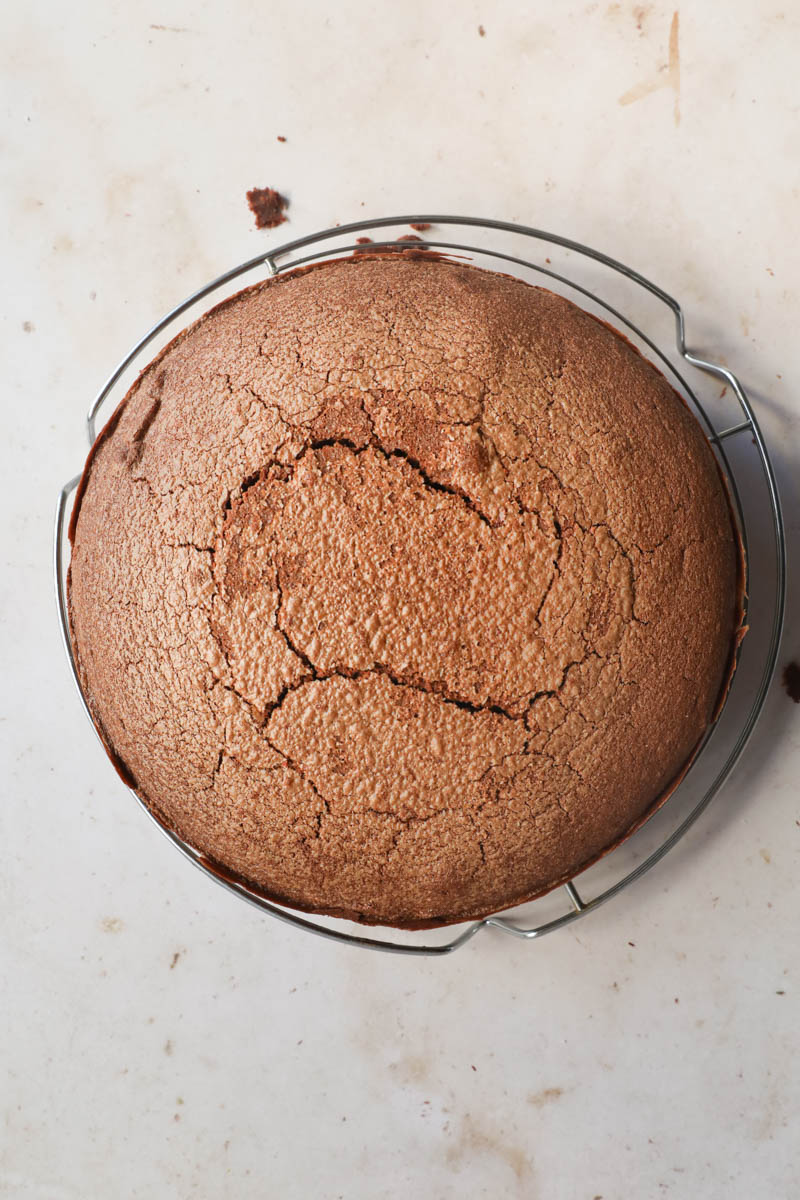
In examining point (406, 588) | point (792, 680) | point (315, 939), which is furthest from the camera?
point (315, 939)

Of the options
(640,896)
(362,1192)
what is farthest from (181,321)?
(362,1192)

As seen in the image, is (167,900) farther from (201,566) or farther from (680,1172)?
(680,1172)

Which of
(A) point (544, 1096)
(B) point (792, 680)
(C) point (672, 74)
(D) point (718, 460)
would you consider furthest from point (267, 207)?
(A) point (544, 1096)

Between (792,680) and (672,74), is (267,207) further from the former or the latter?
(792,680)

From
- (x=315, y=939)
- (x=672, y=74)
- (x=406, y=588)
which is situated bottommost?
(x=315, y=939)

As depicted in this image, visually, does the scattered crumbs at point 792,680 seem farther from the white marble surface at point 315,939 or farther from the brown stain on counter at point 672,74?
the brown stain on counter at point 672,74

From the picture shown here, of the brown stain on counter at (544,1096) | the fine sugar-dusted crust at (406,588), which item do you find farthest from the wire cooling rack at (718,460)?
the fine sugar-dusted crust at (406,588)
